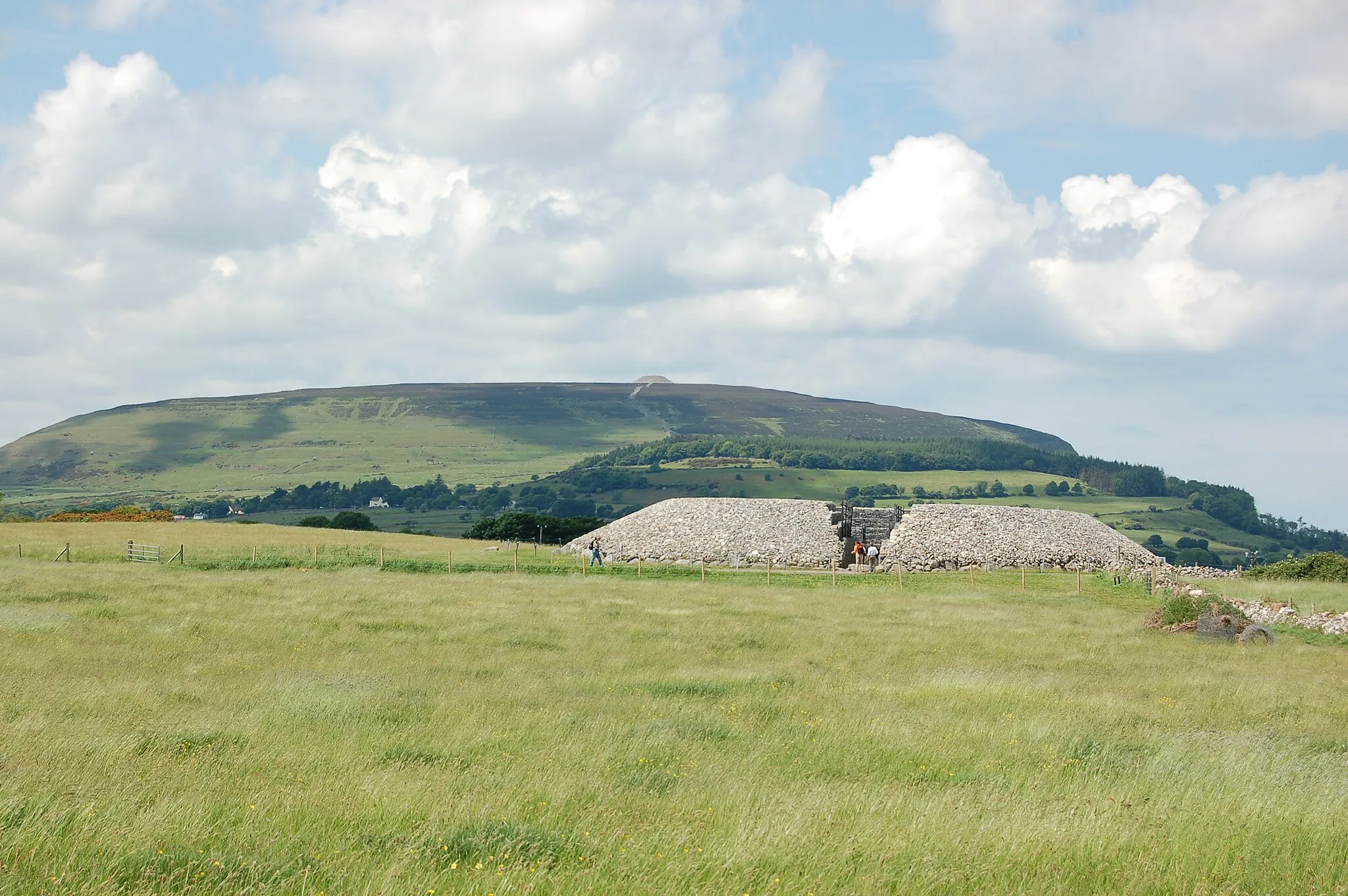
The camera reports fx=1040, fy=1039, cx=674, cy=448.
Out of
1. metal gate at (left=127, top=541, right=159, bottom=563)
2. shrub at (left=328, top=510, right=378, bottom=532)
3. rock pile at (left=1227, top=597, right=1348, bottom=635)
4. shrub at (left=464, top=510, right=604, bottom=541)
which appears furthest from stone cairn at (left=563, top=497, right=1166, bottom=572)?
shrub at (left=328, top=510, right=378, bottom=532)

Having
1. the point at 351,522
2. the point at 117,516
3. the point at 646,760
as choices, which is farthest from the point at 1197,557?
the point at 646,760

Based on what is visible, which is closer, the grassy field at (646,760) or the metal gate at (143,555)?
the grassy field at (646,760)

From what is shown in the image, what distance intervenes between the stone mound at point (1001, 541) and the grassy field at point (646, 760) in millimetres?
39436

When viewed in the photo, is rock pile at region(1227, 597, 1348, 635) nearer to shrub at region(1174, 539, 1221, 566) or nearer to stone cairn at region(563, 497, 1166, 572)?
stone cairn at region(563, 497, 1166, 572)

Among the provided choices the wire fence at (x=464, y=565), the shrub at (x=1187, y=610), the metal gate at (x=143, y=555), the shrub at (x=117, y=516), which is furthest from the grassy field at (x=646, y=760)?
the shrub at (x=117, y=516)

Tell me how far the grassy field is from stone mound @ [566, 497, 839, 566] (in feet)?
131

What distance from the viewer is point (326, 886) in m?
8.33

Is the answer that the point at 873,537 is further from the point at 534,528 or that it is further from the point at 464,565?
the point at 534,528

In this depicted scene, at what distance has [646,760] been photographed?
44.5ft

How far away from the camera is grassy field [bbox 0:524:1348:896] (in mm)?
9000

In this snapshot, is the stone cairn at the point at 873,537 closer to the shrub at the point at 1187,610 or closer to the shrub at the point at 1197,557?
the shrub at the point at 1187,610

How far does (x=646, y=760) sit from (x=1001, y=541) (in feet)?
207

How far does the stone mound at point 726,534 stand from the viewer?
7056 centimetres

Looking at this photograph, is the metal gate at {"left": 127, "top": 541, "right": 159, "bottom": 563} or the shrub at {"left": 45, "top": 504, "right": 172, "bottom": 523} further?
the shrub at {"left": 45, "top": 504, "right": 172, "bottom": 523}
